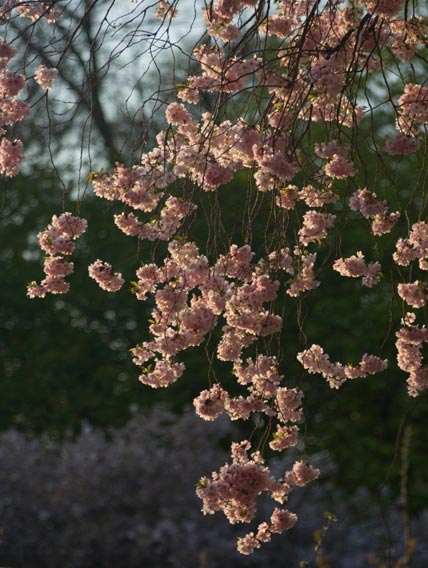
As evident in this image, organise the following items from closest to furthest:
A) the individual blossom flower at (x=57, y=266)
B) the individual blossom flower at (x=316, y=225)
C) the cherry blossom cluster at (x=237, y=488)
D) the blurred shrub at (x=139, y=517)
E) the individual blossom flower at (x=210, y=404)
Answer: the cherry blossom cluster at (x=237, y=488), the individual blossom flower at (x=210, y=404), the individual blossom flower at (x=316, y=225), the individual blossom flower at (x=57, y=266), the blurred shrub at (x=139, y=517)

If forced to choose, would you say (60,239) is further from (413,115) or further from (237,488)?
(413,115)

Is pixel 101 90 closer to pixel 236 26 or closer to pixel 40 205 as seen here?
pixel 40 205

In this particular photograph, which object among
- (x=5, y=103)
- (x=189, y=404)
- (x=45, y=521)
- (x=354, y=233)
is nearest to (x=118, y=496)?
(x=45, y=521)

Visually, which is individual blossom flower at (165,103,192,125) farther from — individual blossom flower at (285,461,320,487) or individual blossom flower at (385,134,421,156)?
individual blossom flower at (285,461,320,487)

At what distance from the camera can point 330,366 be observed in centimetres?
394

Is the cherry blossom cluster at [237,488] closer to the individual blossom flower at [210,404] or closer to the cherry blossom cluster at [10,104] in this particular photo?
the individual blossom flower at [210,404]

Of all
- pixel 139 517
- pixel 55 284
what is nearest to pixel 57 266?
pixel 55 284

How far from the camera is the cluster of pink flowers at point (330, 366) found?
3.93m

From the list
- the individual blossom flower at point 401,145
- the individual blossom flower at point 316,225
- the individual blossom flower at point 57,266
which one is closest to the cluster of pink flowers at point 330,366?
the individual blossom flower at point 316,225

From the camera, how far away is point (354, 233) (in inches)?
405

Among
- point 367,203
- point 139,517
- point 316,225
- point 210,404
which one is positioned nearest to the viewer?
point 367,203

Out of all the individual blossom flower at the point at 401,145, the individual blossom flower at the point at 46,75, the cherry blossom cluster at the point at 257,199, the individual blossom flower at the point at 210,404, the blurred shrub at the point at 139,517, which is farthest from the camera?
the blurred shrub at the point at 139,517

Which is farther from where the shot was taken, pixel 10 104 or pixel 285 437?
pixel 10 104

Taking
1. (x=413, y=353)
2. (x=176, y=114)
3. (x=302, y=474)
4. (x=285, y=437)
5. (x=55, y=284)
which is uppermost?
(x=176, y=114)
